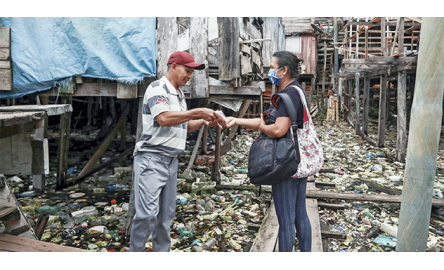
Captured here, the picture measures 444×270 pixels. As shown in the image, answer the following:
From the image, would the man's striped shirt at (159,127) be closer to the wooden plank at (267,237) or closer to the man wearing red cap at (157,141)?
the man wearing red cap at (157,141)

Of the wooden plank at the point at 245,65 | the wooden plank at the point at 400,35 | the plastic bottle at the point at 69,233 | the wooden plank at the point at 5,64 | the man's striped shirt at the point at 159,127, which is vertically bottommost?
the plastic bottle at the point at 69,233

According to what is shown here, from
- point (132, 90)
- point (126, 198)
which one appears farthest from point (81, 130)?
point (132, 90)

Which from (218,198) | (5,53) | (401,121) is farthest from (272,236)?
(401,121)

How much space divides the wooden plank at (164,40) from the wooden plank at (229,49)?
2.48ft

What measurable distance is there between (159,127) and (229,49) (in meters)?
2.86

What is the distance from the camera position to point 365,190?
664 centimetres

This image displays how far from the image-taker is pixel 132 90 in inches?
208

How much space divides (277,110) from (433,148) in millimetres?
1433

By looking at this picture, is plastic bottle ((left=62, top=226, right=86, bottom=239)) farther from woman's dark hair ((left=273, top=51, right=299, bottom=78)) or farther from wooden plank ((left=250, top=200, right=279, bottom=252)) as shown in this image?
woman's dark hair ((left=273, top=51, right=299, bottom=78))

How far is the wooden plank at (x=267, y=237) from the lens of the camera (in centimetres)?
368

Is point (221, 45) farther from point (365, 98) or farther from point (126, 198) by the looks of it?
point (365, 98)

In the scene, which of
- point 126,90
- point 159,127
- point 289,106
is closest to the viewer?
point 289,106

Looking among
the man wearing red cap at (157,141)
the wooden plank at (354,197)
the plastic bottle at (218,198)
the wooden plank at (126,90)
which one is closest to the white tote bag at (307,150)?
the man wearing red cap at (157,141)

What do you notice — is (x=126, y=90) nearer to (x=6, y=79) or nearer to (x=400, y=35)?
(x=6, y=79)
